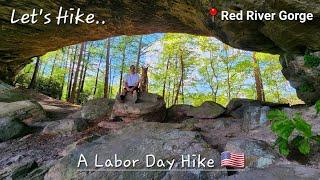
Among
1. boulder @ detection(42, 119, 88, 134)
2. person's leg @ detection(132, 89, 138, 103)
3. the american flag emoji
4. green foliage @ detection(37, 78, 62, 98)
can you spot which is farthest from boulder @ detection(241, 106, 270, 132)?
green foliage @ detection(37, 78, 62, 98)

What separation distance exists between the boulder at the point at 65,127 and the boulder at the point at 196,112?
3565 mm

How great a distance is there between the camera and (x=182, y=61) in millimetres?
22688

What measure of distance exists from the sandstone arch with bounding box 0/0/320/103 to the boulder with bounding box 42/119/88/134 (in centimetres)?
446

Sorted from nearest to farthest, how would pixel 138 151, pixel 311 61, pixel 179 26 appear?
1. pixel 138 151
2. pixel 311 61
3. pixel 179 26

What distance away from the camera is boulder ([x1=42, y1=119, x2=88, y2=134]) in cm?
1005

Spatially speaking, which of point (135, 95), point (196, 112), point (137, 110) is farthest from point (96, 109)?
point (196, 112)

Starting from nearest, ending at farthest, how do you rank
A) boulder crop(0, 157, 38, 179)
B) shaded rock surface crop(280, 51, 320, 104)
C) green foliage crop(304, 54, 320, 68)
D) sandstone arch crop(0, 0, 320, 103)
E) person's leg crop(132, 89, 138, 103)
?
1. boulder crop(0, 157, 38, 179)
2. sandstone arch crop(0, 0, 320, 103)
3. green foliage crop(304, 54, 320, 68)
4. shaded rock surface crop(280, 51, 320, 104)
5. person's leg crop(132, 89, 138, 103)

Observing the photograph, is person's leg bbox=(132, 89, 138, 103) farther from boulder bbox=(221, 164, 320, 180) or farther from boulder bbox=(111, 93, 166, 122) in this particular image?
boulder bbox=(221, 164, 320, 180)

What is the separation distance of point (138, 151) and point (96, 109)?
16.9 feet

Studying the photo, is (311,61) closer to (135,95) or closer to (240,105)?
(240,105)

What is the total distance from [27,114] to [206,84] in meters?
14.9

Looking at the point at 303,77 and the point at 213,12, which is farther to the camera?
the point at 303,77

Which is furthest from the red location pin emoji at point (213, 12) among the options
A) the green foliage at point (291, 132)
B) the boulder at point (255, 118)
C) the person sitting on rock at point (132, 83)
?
the green foliage at point (291, 132)

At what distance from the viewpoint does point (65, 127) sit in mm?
10109
